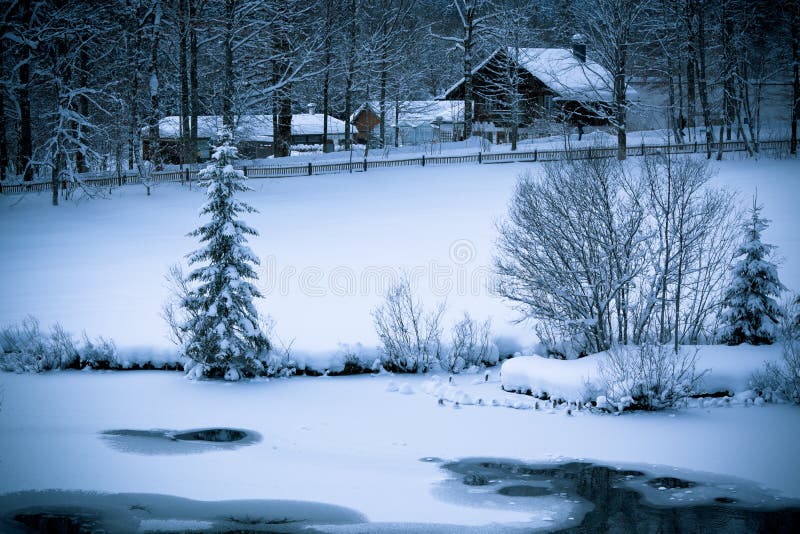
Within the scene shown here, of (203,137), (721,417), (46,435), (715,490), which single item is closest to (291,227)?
(46,435)

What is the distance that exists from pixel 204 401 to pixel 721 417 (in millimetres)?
11652

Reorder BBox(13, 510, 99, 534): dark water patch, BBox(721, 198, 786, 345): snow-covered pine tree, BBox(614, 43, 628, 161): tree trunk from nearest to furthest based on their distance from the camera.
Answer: BBox(13, 510, 99, 534): dark water patch
BBox(721, 198, 786, 345): snow-covered pine tree
BBox(614, 43, 628, 161): tree trunk

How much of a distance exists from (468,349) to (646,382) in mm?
5319

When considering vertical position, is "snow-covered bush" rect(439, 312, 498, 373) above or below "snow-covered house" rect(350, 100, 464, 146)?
below

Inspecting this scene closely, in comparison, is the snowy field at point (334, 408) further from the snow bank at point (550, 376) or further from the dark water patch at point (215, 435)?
the snow bank at point (550, 376)

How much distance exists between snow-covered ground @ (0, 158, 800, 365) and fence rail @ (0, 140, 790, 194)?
563 millimetres

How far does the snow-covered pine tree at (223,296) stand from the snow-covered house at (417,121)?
31.5 metres

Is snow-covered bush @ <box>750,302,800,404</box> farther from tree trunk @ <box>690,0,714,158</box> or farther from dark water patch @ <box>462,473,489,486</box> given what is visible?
tree trunk @ <box>690,0,714,158</box>

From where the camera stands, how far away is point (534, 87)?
2041 inches

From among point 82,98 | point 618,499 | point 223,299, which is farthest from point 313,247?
point 82,98

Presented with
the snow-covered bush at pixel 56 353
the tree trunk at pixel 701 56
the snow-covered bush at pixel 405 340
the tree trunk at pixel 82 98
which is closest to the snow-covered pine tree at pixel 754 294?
the snow-covered bush at pixel 405 340

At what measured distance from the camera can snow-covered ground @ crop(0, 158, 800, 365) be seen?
23.6 meters

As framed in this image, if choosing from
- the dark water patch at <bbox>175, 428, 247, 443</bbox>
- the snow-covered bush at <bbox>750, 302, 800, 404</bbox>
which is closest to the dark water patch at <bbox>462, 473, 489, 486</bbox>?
the dark water patch at <bbox>175, 428, 247, 443</bbox>

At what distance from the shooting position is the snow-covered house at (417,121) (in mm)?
55469
